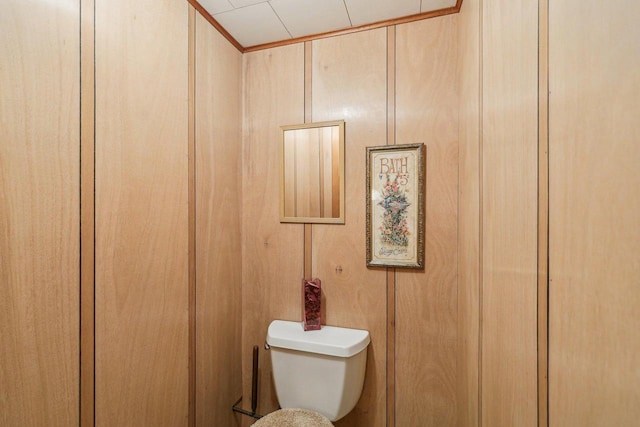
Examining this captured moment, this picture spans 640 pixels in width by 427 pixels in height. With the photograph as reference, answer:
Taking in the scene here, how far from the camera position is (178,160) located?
3.63 feet

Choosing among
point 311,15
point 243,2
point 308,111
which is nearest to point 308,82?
point 308,111

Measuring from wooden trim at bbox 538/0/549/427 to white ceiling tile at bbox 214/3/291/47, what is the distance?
110 cm

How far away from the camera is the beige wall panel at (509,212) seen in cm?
54

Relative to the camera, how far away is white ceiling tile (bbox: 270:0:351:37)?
1199 millimetres

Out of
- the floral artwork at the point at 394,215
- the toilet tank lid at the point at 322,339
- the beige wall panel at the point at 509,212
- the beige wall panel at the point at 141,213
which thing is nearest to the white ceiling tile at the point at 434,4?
the beige wall panel at the point at 509,212

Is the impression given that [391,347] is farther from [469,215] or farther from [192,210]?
[192,210]

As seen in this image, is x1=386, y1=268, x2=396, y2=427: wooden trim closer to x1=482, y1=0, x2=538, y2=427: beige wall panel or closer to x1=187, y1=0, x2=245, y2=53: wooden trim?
x1=482, y1=0, x2=538, y2=427: beige wall panel

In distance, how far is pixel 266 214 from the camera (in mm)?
1505

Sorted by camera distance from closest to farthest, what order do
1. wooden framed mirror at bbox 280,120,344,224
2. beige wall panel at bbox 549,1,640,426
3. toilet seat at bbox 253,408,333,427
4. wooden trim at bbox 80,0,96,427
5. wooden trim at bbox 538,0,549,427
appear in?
beige wall panel at bbox 549,1,640,426 < wooden trim at bbox 538,0,549,427 < wooden trim at bbox 80,0,96,427 < toilet seat at bbox 253,408,333,427 < wooden framed mirror at bbox 280,120,344,224

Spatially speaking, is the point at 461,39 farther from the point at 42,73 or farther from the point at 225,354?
the point at 225,354

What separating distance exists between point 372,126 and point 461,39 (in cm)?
48

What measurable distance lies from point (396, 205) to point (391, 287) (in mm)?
378

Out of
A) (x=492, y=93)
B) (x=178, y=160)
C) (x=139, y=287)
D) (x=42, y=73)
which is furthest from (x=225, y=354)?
(x=492, y=93)

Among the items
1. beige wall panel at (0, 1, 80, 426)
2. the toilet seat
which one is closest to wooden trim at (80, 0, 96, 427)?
beige wall panel at (0, 1, 80, 426)
